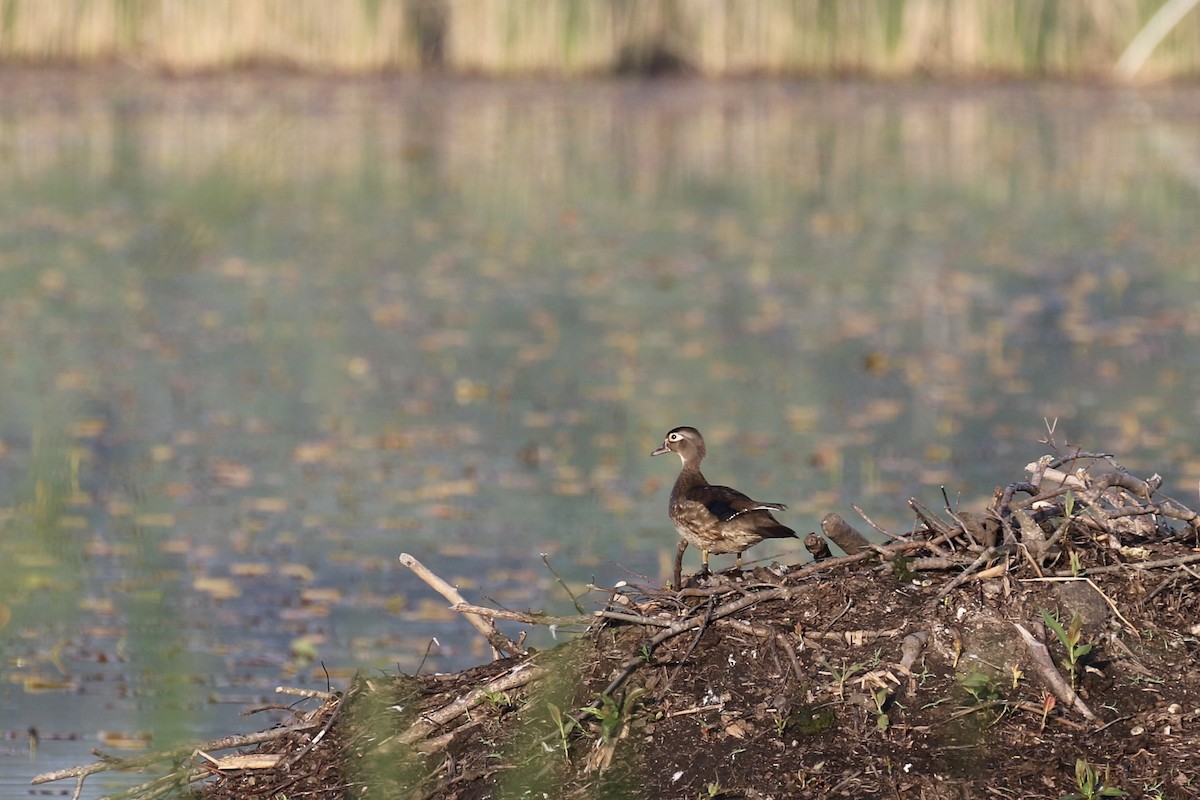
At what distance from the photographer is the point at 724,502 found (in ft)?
20.8

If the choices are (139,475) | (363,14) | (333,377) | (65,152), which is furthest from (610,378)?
(363,14)

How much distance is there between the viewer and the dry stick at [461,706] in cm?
550

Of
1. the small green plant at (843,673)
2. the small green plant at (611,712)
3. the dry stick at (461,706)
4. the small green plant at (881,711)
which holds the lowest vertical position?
the dry stick at (461,706)

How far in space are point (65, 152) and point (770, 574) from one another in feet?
73.1

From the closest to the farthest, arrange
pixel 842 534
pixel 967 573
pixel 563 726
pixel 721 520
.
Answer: pixel 563 726 → pixel 967 573 → pixel 842 534 → pixel 721 520

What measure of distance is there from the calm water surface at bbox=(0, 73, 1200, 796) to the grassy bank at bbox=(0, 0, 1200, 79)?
0.71 meters

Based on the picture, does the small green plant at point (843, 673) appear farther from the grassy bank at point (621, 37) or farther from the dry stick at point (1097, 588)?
the grassy bank at point (621, 37)

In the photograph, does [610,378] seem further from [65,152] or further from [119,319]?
[65,152]

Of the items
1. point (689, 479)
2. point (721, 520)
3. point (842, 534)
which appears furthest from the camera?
point (689, 479)

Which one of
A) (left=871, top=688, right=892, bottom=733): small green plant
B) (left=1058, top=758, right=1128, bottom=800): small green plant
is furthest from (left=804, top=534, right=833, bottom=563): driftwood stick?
(left=1058, top=758, right=1128, bottom=800): small green plant

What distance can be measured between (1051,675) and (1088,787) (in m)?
0.39

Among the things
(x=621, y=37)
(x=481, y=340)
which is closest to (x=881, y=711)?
(x=481, y=340)

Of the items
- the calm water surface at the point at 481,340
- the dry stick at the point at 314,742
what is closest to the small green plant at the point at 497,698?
the dry stick at the point at 314,742

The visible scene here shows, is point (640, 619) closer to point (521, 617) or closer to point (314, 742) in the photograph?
point (521, 617)
